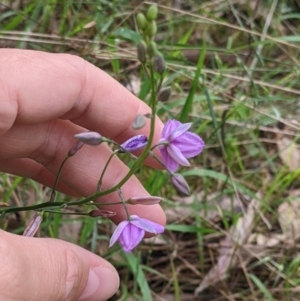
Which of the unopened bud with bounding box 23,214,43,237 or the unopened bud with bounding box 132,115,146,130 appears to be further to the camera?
the unopened bud with bounding box 23,214,43,237

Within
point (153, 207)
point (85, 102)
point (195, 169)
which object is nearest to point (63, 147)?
point (85, 102)

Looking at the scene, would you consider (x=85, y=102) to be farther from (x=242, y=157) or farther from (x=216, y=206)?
(x=242, y=157)

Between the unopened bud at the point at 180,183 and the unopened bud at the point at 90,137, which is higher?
the unopened bud at the point at 90,137

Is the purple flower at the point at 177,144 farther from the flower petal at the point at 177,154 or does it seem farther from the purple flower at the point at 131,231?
the purple flower at the point at 131,231

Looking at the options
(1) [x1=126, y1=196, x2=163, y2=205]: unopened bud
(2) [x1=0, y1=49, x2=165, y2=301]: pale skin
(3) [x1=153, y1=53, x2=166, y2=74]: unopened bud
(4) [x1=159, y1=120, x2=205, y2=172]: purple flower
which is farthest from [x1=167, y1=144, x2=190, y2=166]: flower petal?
(2) [x1=0, y1=49, x2=165, y2=301]: pale skin

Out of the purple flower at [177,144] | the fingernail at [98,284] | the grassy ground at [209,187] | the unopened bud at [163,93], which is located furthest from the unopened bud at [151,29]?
the grassy ground at [209,187]

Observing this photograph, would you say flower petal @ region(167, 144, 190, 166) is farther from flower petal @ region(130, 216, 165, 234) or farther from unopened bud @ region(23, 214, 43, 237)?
unopened bud @ region(23, 214, 43, 237)
